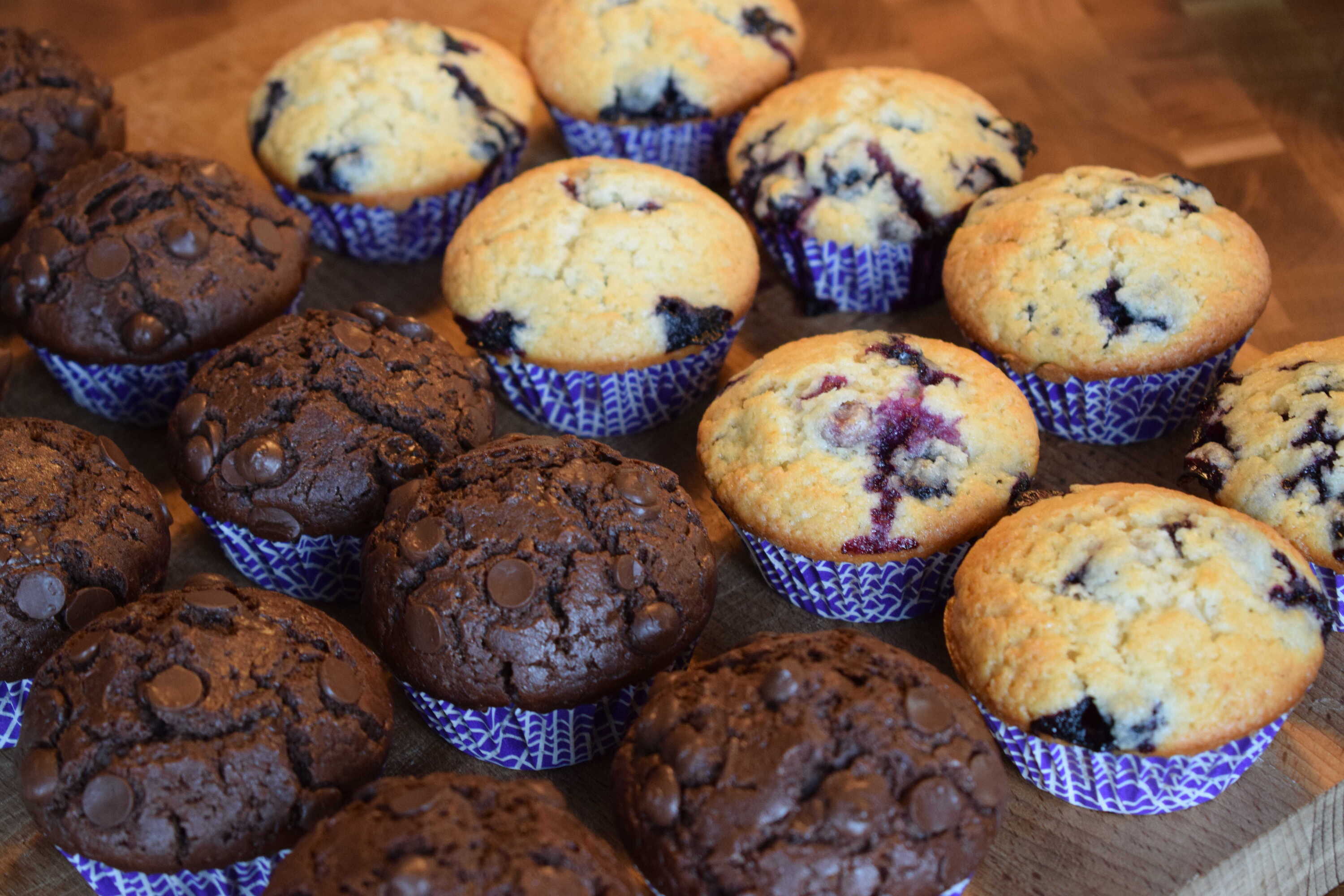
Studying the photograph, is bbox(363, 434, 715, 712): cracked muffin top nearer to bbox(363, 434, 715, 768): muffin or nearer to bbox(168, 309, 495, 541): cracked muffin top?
Result: bbox(363, 434, 715, 768): muffin

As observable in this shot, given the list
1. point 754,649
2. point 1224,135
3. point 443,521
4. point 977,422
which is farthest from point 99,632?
point 1224,135

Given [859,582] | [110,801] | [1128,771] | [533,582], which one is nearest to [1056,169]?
[859,582]

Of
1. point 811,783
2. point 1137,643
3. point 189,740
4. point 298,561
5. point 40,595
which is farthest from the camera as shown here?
point 298,561

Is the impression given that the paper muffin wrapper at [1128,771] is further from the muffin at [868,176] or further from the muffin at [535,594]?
the muffin at [868,176]

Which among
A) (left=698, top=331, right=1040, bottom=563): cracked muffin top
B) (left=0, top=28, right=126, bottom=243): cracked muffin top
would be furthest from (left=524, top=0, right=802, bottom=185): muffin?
(left=0, top=28, right=126, bottom=243): cracked muffin top

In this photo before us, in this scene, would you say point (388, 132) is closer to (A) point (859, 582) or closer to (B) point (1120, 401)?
(A) point (859, 582)

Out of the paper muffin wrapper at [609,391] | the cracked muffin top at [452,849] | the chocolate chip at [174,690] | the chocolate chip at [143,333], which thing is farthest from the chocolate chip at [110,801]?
the paper muffin wrapper at [609,391]

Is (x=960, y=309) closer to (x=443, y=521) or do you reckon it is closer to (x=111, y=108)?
(x=443, y=521)
